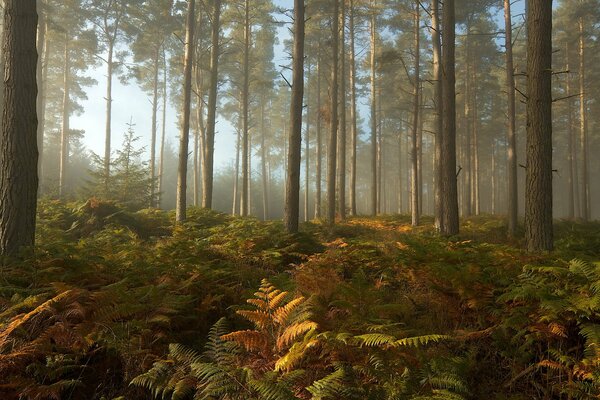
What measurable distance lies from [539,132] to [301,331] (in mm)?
6928

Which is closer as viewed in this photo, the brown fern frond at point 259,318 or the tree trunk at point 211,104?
the brown fern frond at point 259,318

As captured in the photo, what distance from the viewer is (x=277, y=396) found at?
2199 millimetres

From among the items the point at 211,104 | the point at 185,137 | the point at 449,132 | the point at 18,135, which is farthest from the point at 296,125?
the point at 211,104

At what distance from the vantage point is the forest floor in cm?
268

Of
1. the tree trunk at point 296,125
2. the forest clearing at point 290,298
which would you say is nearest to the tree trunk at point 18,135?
the forest clearing at point 290,298

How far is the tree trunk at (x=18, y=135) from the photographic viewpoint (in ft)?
18.7

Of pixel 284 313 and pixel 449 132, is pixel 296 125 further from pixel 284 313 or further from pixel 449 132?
pixel 284 313

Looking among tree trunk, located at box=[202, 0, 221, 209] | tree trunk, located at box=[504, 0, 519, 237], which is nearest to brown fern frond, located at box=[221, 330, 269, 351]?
tree trunk, located at box=[504, 0, 519, 237]

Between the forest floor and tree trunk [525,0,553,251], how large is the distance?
4.00 ft

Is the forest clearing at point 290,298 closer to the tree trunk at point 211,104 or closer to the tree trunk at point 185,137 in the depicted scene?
the tree trunk at point 185,137

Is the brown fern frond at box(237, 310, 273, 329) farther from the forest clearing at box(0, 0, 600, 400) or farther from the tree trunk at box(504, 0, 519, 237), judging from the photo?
the tree trunk at box(504, 0, 519, 237)

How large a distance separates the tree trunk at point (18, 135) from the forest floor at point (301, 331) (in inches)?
28.7

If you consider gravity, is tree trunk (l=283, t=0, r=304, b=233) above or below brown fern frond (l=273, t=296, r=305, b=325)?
above

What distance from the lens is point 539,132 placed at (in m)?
7.11
